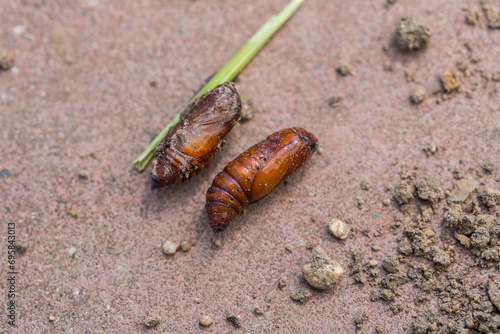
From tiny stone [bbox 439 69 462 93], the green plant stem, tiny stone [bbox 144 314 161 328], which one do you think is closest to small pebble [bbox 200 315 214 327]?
tiny stone [bbox 144 314 161 328]

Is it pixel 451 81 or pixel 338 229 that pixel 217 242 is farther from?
pixel 451 81

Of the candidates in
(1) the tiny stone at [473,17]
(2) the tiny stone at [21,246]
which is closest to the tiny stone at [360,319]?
(2) the tiny stone at [21,246]

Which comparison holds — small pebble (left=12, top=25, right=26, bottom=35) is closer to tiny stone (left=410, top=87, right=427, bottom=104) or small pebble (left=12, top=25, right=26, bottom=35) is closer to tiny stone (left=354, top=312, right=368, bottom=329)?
tiny stone (left=410, top=87, right=427, bottom=104)

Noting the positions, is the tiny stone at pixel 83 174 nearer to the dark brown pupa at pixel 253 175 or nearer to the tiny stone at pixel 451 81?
the dark brown pupa at pixel 253 175

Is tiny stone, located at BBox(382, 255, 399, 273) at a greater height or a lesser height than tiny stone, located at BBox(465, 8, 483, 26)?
lesser

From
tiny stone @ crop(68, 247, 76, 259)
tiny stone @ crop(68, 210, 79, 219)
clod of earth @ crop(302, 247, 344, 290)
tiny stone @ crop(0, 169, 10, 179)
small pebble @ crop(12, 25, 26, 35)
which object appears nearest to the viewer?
clod of earth @ crop(302, 247, 344, 290)
